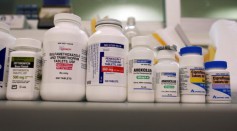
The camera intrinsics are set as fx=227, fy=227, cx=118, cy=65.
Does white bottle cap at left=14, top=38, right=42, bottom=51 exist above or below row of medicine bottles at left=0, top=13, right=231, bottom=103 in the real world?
above

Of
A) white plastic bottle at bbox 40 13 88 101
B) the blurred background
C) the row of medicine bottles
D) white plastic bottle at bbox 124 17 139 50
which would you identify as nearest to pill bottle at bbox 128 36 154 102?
the row of medicine bottles

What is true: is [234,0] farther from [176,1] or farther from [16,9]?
[16,9]

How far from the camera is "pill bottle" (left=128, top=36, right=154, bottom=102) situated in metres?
0.49

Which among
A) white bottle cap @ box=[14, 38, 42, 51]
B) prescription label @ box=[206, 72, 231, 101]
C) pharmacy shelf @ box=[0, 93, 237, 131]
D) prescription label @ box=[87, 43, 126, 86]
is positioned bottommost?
pharmacy shelf @ box=[0, 93, 237, 131]

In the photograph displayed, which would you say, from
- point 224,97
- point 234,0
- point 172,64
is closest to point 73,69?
point 172,64

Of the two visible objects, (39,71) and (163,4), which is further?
(163,4)

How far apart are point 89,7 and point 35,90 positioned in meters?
1.04

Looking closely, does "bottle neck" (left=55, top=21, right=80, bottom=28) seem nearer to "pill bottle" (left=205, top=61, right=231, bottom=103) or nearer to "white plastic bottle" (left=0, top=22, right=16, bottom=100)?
"white plastic bottle" (left=0, top=22, right=16, bottom=100)

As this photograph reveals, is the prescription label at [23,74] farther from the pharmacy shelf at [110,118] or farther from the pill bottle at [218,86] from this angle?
the pill bottle at [218,86]

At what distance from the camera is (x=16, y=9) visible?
4.54 feet

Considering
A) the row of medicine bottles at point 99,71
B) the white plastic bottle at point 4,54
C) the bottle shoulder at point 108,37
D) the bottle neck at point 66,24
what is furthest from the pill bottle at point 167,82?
the white plastic bottle at point 4,54

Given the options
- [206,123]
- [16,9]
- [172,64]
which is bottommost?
[206,123]

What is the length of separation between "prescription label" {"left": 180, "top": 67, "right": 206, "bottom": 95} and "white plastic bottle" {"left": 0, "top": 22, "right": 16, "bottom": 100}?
1.36 feet

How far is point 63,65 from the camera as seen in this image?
481mm
